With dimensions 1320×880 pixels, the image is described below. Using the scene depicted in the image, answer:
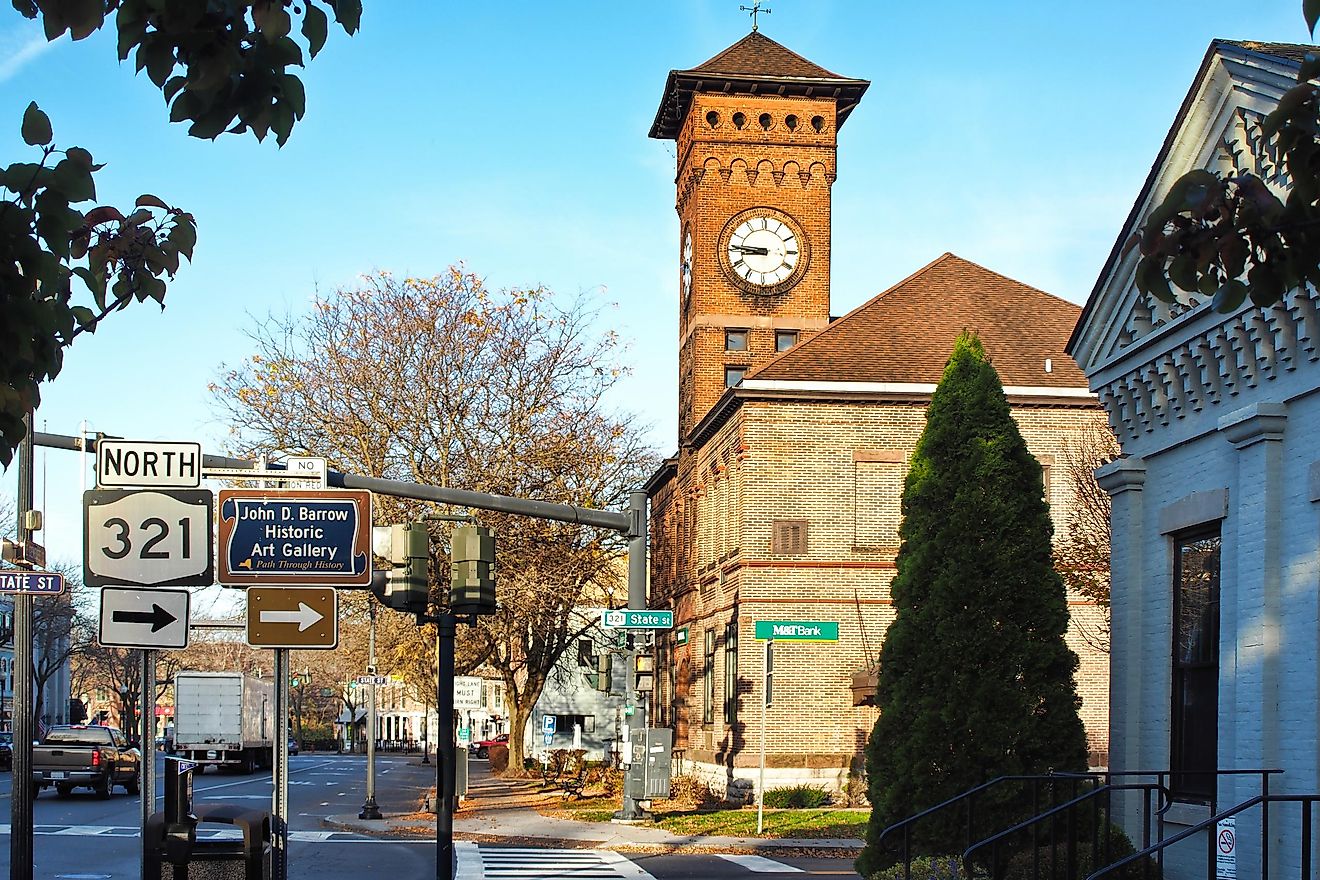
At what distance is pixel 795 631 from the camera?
86.4 feet

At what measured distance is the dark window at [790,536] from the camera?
115ft

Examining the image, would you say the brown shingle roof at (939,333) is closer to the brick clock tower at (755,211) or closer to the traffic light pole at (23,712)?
the brick clock tower at (755,211)

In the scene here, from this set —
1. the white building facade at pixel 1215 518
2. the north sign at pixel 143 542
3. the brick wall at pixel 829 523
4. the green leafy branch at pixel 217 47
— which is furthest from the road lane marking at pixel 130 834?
the green leafy branch at pixel 217 47

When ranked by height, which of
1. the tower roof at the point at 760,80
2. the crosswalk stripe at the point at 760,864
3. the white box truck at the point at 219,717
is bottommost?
the white box truck at the point at 219,717

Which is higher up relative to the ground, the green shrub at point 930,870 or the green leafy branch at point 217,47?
the green leafy branch at point 217,47

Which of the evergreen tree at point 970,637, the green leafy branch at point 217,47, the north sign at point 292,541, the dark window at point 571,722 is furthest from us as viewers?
the dark window at point 571,722

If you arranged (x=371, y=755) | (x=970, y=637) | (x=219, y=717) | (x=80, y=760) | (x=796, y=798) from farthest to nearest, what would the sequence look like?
(x=219, y=717) < (x=80, y=760) < (x=796, y=798) < (x=371, y=755) < (x=970, y=637)

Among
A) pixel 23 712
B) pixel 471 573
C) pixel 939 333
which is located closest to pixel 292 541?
pixel 471 573

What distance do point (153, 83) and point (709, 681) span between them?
3624 centimetres

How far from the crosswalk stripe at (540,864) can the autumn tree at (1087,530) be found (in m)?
12.6

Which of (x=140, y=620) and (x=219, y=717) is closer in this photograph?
(x=140, y=620)

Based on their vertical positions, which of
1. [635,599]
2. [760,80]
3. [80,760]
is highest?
[760,80]

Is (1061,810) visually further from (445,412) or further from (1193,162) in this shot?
(445,412)

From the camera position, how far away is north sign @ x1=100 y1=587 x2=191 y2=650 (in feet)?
37.1
